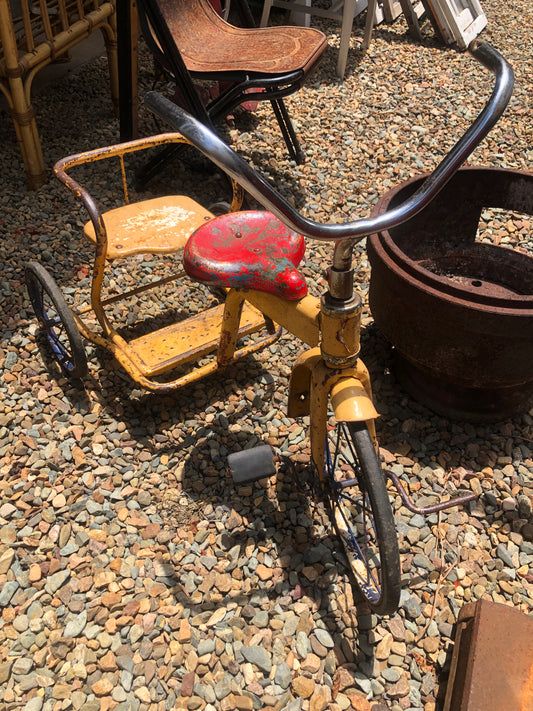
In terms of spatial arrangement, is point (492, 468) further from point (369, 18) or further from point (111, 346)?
point (369, 18)

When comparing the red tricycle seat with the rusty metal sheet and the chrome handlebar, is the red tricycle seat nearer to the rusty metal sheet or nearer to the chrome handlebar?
the chrome handlebar

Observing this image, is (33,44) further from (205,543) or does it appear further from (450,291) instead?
(205,543)

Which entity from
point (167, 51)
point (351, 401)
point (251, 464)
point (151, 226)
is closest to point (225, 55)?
point (167, 51)

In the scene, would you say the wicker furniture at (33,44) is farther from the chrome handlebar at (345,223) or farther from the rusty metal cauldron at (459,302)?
the chrome handlebar at (345,223)

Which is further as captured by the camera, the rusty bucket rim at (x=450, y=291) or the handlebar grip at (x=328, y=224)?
the rusty bucket rim at (x=450, y=291)

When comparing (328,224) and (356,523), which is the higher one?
(328,224)

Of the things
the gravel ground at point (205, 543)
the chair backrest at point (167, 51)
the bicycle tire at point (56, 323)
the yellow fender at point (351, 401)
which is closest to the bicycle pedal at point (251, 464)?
the gravel ground at point (205, 543)

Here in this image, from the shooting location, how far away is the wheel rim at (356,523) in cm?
169

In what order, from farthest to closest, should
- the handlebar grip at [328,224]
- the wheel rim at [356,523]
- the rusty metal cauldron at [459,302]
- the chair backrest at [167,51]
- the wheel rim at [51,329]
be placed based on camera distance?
the chair backrest at [167,51] → the wheel rim at [51,329] → the rusty metal cauldron at [459,302] → the wheel rim at [356,523] → the handlebar grip at [328,224]

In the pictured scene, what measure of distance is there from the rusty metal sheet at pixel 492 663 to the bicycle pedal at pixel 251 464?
28.3 inches

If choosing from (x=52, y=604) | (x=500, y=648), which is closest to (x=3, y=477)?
(x=52, y=604)

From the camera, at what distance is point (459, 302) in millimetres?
1774

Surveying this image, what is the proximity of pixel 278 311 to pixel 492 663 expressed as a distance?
1015mm

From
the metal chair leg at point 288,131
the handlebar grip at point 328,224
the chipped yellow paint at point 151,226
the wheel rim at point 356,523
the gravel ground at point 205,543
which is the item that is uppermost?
the handlebar grip at point 328,224
